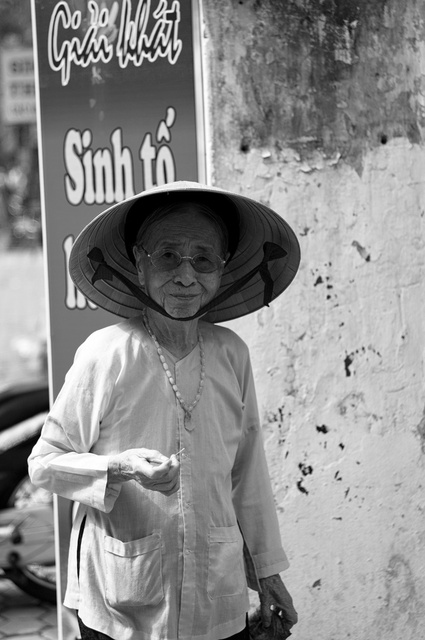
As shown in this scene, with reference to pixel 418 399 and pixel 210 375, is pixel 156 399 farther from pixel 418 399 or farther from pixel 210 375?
pixel 418 399

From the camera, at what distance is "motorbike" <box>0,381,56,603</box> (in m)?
4.26

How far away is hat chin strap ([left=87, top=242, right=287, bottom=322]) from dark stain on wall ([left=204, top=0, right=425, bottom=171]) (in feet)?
2.70

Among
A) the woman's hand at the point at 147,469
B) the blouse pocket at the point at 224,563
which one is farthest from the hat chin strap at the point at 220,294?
the blouse pocket at the point at 224,563

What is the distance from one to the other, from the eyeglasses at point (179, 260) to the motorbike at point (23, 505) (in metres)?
2.54

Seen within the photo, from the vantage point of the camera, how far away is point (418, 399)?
125 inches

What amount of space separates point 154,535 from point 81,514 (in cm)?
21

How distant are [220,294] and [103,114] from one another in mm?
1111

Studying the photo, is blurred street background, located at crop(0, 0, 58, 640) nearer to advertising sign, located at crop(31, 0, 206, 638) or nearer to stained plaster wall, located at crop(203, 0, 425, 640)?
advertising sign, located at crop(31, 0, 206, 638)

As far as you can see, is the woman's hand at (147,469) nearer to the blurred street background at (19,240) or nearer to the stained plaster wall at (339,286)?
the stained plaster wall at (339,286)

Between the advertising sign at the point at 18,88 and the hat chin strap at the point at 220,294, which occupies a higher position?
the advertising sign at the point at 18,88

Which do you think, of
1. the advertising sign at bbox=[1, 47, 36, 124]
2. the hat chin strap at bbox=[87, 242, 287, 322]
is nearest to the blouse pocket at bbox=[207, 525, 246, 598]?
the hat chin strap at bbox=[87, 242, 287, 322]

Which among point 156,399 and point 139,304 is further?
point 139,304

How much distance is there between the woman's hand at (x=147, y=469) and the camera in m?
1.81

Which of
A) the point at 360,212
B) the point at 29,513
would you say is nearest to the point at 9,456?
the point at 29,513
